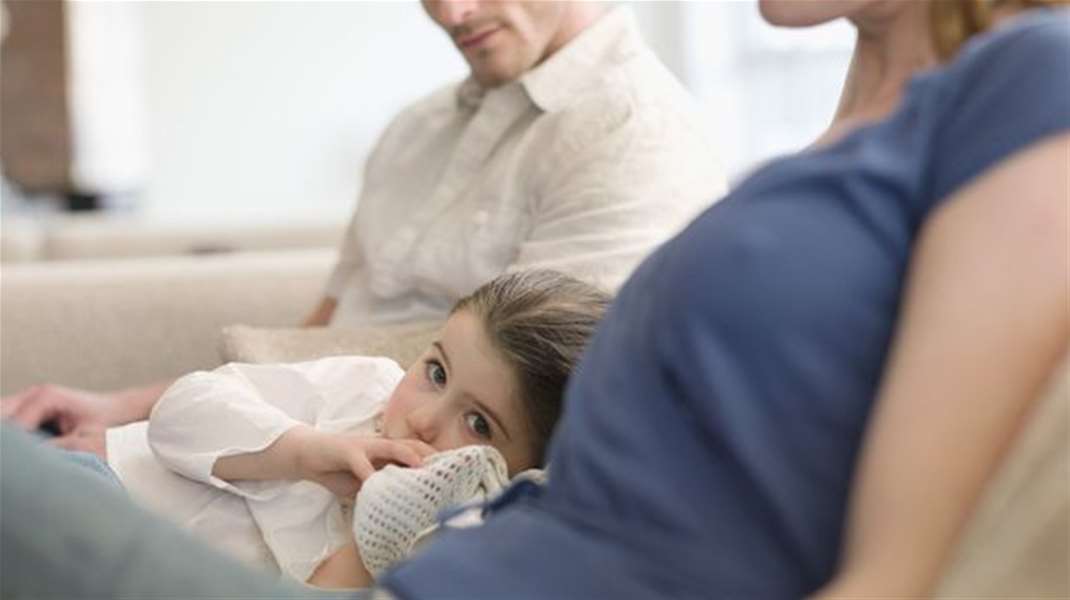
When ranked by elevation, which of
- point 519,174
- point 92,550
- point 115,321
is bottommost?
point 115,321

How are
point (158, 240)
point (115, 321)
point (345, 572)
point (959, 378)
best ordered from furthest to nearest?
point (158, 240) → point (115, 321) → point (345, 572) → point (959, 378)

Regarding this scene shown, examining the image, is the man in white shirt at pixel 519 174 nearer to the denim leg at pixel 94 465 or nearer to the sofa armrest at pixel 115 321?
the sofa armrest at pixel 115 321

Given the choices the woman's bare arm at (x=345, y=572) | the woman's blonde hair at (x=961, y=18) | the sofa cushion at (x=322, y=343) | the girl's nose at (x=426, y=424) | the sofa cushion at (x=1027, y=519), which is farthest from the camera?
the sofa cushion at (x=322, y=343)

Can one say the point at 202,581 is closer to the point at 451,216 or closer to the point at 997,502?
the point at 997,502

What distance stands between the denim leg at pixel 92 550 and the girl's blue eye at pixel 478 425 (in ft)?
1.73

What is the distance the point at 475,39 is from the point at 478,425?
753mm

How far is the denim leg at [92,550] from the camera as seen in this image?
0.92 m

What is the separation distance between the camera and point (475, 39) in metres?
2.12

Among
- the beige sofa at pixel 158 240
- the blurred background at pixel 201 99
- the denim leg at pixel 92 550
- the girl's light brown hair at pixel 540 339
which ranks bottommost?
the blurred background at pixel 201 99

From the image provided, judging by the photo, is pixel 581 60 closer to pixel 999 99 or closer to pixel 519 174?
pixel 519 174

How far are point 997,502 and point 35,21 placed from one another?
6233 mm

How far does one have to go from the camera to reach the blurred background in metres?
6.75

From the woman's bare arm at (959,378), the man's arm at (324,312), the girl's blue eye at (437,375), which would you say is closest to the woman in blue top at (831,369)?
the woman's bare arm at (959,378)

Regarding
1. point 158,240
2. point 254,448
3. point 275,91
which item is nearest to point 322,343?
point 254,448
